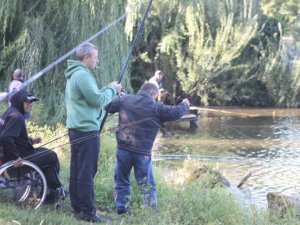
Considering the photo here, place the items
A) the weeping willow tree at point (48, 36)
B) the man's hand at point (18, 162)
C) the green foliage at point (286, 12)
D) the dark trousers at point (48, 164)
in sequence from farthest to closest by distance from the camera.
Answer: the green foliage at point (286, 12)
the weeping willow tree at point (48, 36)
the dark trousers at point (48, 164)
the man's hand at point (18, 162)

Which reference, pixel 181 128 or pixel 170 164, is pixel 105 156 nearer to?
pixel 170 164

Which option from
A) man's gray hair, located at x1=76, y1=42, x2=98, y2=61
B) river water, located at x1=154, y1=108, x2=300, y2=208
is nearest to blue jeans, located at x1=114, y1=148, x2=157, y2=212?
man's gray hair, located at x1=76, y1=42, x2=98, y2=61

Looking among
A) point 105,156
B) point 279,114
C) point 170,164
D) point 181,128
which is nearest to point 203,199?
point 105,156

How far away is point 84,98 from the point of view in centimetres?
546

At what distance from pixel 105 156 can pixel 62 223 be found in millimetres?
4015

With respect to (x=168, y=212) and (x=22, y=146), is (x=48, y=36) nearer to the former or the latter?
(x=22, y=146)

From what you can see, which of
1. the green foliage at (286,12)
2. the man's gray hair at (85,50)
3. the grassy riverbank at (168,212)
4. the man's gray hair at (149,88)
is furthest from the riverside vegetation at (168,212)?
the green foliage at (286,12)

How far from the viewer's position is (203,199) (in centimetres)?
625

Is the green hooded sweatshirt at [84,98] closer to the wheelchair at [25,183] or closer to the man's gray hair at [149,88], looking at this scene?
the wheelchair at [25,183]

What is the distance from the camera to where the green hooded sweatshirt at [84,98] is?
211 inches

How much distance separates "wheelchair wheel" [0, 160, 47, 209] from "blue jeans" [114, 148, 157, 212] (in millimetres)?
948

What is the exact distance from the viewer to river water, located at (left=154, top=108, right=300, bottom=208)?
40.9ft

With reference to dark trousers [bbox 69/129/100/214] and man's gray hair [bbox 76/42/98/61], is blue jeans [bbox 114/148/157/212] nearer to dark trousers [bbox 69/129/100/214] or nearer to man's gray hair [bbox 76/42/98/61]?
dark trousers [bbox 69/129/100/214]

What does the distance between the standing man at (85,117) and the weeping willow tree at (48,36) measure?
20.6ft
